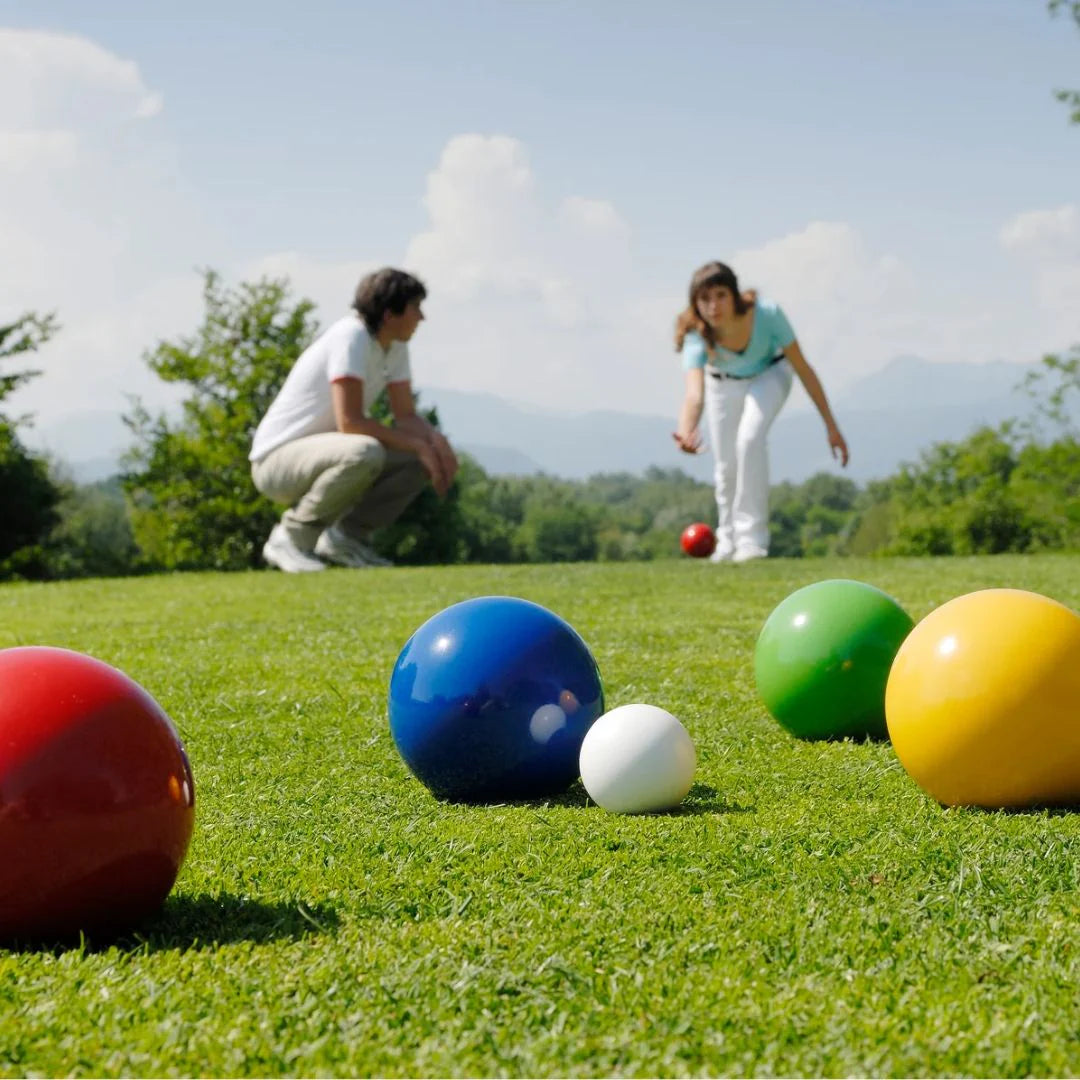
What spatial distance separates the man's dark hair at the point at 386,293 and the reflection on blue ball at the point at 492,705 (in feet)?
27.9

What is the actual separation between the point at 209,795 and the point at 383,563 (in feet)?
34.5

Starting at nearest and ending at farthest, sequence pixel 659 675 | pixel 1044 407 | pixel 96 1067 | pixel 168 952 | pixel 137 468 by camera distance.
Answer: pixel 96 1067, pixel 168 952, pixel 659 675, pixel 137 468, pixel 1044 407

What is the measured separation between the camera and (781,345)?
539 inches

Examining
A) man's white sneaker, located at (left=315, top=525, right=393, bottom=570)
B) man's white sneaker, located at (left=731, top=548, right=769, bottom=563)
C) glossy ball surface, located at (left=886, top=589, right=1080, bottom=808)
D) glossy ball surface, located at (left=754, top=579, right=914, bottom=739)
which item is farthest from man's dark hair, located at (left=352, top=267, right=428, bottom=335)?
glossy ball surface, located at (left=886, top=589, right=1080, bottom=808)

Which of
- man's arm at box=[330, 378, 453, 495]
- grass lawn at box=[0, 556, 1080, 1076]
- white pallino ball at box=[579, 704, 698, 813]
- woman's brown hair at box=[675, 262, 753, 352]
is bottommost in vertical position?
grass lawn at box=[0, 556, 1080, 1076]

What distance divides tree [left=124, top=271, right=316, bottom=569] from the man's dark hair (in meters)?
14.4

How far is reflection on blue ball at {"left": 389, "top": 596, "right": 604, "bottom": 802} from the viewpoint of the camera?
15.1ft

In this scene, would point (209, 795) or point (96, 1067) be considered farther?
point (209, 795)

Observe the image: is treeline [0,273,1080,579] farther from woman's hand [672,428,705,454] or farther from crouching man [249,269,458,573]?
woman's hand [672,428,705,454]

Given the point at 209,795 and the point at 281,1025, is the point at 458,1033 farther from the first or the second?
the point at 209,795

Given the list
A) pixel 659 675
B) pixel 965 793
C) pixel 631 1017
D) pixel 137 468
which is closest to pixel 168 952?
pixel 631 1017

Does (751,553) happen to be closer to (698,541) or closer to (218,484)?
(698,541)

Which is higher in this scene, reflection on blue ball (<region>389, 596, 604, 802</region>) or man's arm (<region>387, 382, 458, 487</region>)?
man's arm (<region>387, 382, 458, 487</region>)

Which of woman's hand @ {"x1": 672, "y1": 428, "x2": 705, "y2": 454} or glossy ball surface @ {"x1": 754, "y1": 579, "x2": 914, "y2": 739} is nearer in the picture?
glossy ball surface @ {"x1": 754, "y1": 579, "x2": 914, "y2": 739}
